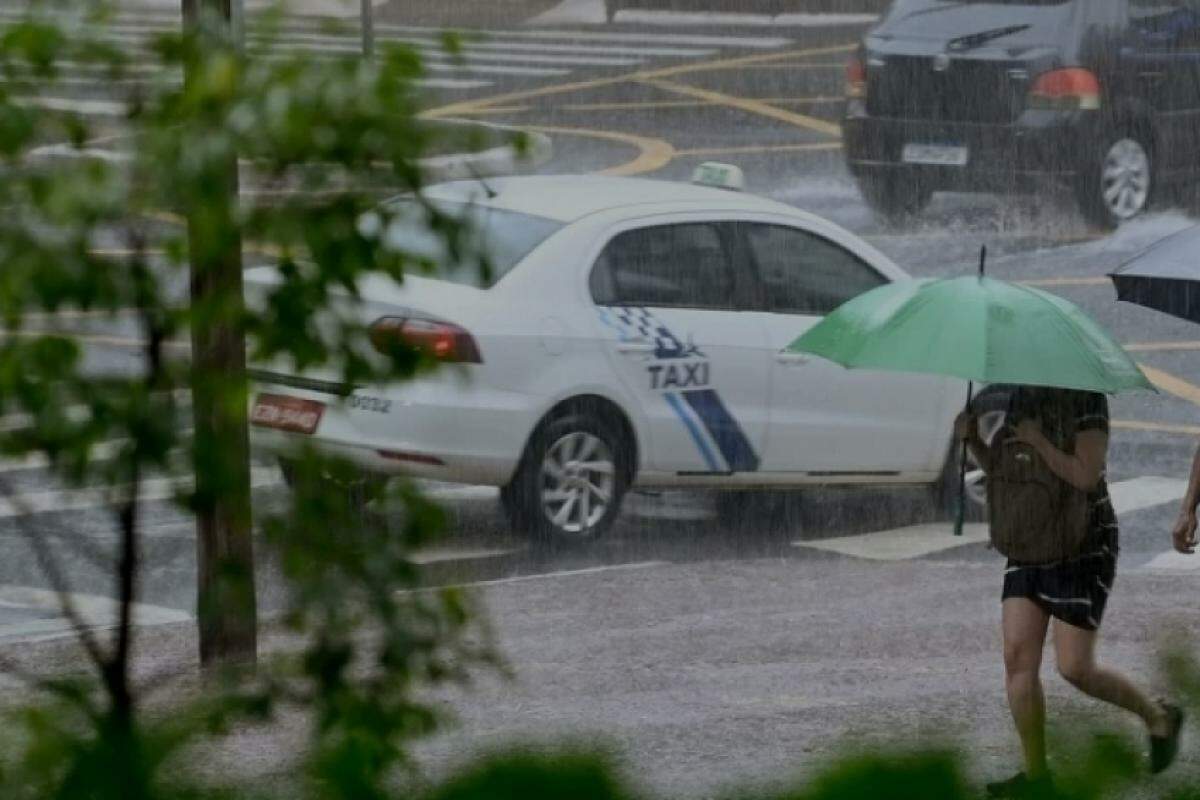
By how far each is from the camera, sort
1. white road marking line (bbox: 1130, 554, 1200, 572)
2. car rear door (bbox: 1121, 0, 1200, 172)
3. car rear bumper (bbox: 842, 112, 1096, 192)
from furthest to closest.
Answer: car rear door (bbox: 1121, 0, 1200, 172) → car rear bumper (bbox: 842, 112, 1096, 192) → white road marking line (bbox: 1130, 554, 1200, 572)

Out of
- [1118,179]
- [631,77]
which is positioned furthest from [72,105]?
[631,77]

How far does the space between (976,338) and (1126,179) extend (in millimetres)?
12696

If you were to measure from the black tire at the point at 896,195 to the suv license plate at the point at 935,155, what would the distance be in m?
0.42

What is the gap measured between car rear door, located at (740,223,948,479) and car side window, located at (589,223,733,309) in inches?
8.0

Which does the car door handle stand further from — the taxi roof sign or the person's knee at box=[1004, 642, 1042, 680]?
the person's knee at box=[1004, 642, 1042, 680]

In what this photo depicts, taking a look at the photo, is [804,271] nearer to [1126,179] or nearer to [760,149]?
[1126,179]

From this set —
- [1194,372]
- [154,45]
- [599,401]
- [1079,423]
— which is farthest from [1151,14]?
[154,45]

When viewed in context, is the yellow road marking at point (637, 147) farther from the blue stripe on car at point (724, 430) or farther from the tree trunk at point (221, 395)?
the tree trunk at point (221, 395)

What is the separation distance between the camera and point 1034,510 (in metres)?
6.34

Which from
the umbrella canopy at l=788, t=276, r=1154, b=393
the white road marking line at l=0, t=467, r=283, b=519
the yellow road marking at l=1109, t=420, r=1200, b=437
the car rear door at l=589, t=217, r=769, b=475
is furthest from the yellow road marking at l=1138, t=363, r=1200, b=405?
the white road marking line at l=0, t=467, r=283, b=519

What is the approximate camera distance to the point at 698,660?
28.3 feet

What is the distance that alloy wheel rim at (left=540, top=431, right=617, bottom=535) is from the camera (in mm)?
10570

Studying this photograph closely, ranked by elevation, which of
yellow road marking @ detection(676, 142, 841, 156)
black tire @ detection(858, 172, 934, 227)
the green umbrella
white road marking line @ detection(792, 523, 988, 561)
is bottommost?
white road marking line @ detection(792, 523, 988, 561)

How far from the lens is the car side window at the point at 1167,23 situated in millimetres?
19047
